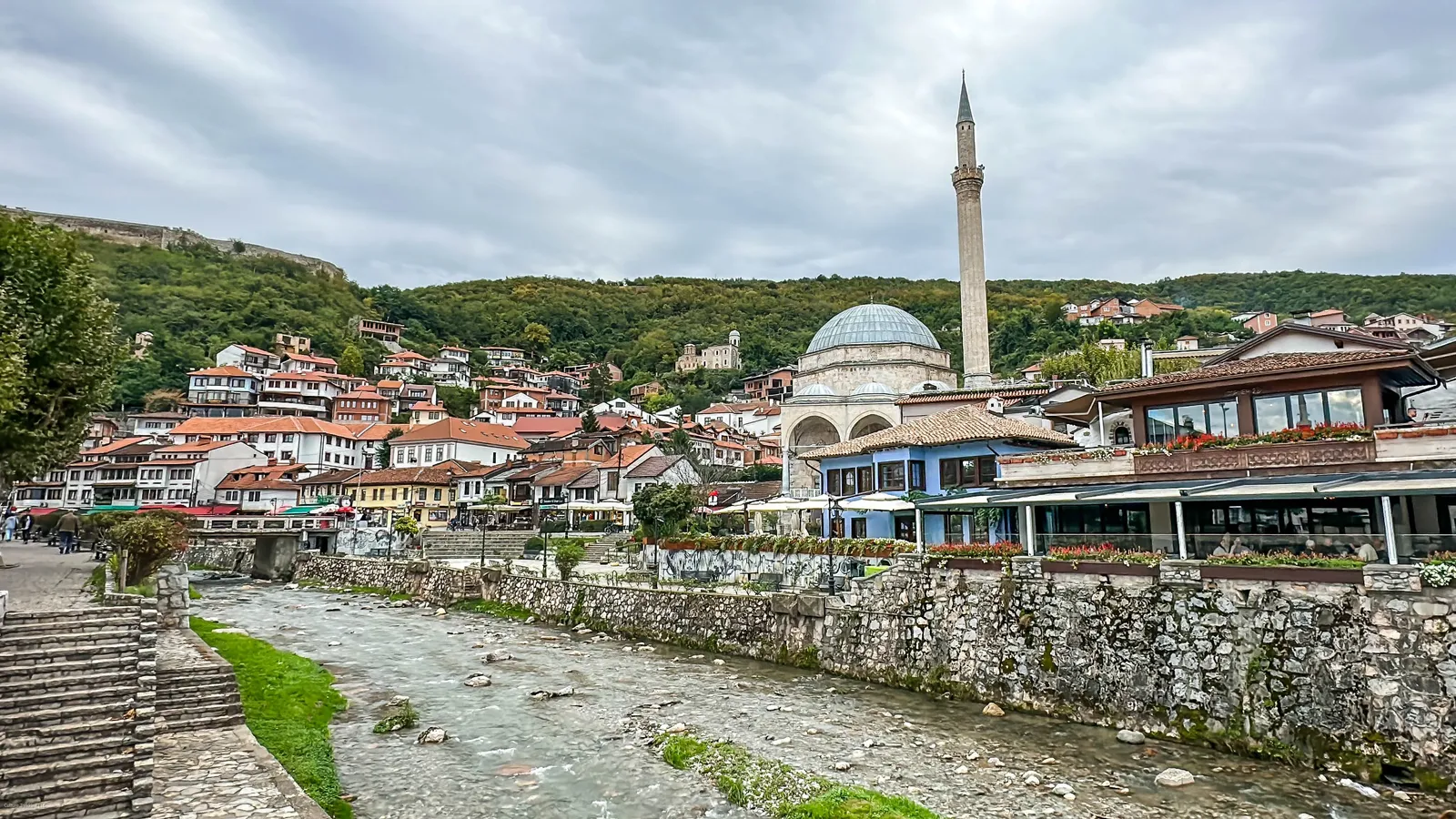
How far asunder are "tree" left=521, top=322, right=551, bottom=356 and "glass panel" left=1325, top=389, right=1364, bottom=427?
361 ft

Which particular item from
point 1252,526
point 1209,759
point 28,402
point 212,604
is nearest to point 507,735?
point 1209,759

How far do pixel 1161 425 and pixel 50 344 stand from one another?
25731 millimetres

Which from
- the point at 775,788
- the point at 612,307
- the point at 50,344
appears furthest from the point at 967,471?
the point at 612,307

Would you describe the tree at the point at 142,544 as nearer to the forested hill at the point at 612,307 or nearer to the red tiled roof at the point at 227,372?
the red tiled roof at the point at 227,372

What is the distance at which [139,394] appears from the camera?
2916 inches

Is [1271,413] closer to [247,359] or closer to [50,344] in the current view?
[50,344]

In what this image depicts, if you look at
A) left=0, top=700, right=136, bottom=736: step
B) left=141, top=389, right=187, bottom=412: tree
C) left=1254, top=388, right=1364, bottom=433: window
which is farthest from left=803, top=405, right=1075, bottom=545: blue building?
left=141, top=389, right=187, bottom=412: tree

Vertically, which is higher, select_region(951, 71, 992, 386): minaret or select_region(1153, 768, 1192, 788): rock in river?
select_region(951, 71, 992, 386): minaret

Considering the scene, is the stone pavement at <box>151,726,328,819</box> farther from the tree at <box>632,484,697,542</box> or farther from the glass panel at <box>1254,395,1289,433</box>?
the glass panel at <box>1254,395,1289,433</box>

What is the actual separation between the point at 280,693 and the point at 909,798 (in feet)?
39.7

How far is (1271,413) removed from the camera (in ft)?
56.5

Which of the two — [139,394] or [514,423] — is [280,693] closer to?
[514,423]

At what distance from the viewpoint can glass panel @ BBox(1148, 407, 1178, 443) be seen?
62.2 ft

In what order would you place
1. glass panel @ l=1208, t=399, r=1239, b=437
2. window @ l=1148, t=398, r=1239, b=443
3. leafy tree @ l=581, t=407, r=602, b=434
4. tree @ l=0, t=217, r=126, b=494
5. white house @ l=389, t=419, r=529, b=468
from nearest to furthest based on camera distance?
tree @ l=0, t=217, r=126, b=494, glass panel @ l=1208, t=399, r=1239, b=437, window @ l=1148, t=398, r=1239, b=443, white house @ l=389, t=419, r=529, b=468, leafy tree @ l=581, t=407, r=602, b=434
